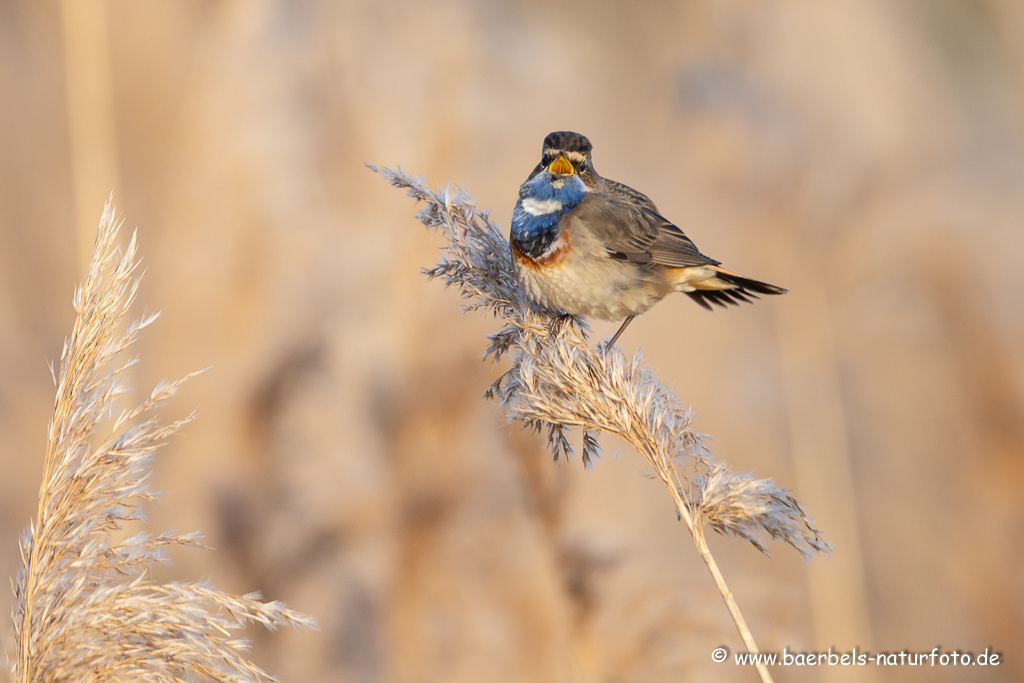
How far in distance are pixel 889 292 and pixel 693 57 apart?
1.65 metres

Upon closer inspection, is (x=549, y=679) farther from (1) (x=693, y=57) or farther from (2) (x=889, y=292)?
(1) (x=693, y=57)

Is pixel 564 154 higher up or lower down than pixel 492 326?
higher up

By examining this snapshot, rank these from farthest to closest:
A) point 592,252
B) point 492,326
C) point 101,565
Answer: point 492,326
point 592,252
point 101,565

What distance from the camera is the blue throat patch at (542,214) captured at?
2185 millimetres

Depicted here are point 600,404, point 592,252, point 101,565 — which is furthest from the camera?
point 592,252

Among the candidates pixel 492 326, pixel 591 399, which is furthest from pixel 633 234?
pixel 591 399

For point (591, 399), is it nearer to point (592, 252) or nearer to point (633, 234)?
point (592, 252)

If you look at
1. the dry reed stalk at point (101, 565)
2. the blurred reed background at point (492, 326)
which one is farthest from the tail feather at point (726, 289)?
the dry reed stalk at point (101, 565)

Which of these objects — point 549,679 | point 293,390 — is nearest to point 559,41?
point 293,390

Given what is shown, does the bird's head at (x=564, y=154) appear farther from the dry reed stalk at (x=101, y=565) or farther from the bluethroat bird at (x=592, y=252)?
the dry reed stalk at (x=101, y=565)

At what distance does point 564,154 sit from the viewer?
2311 mm

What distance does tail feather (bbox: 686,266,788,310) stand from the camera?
2117 millimetres

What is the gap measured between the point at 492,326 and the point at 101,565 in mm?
1866

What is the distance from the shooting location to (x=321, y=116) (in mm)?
3551
